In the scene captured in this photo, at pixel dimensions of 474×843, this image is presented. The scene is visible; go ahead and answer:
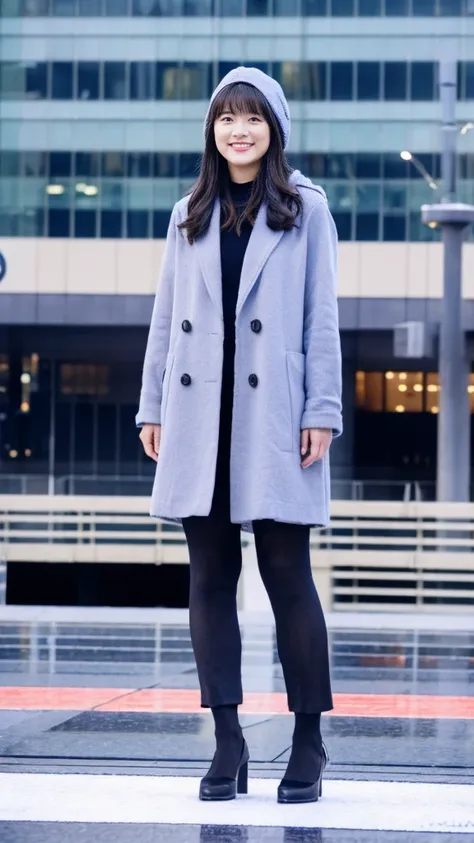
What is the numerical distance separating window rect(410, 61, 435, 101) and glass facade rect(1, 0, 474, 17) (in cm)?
166

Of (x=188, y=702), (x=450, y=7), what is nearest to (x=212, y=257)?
(x=188, y=702)

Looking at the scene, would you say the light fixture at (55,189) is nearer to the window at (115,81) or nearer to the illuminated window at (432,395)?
the window at (115,81)

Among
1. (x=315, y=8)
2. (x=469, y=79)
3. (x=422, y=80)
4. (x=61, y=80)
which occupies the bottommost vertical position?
(x=469, y=79)

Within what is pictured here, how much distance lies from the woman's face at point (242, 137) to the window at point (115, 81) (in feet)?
165

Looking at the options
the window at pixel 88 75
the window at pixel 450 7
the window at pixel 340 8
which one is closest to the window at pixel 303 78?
the window at pixel 340 8

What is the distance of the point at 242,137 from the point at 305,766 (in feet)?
5.35

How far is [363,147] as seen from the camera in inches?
2055

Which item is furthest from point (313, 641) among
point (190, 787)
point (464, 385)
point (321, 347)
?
point (464, 385)

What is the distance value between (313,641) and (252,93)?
56.8 inches

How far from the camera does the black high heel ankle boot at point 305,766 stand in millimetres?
3918

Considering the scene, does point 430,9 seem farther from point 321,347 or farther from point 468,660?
point 321,347

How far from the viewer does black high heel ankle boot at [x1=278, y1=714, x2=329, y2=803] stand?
392 centimetres

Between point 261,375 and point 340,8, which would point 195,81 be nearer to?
point 340,8

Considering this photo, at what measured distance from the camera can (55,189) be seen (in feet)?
177
